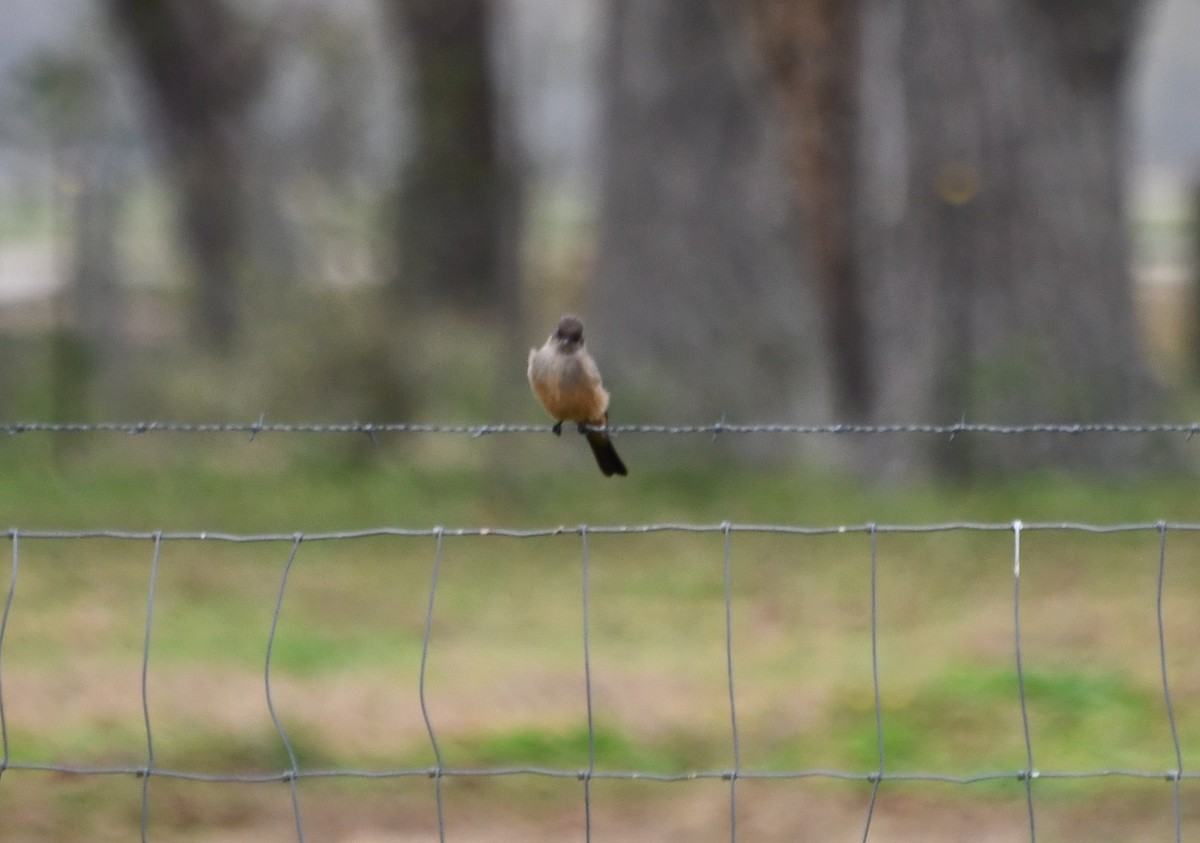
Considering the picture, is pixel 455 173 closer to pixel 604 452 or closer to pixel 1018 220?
pixel 1018 220

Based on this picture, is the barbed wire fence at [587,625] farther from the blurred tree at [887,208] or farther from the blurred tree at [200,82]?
the blurred tree at [200,82]

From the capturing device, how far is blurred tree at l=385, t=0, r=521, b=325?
50.1 feet

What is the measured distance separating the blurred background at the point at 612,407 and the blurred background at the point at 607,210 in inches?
1.5

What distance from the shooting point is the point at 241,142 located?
60.6 ft

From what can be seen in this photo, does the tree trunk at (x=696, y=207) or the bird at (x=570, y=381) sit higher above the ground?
Answer: the bird at (x=570, y=381)

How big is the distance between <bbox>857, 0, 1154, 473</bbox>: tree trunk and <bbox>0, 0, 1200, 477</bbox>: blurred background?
0.02 meters

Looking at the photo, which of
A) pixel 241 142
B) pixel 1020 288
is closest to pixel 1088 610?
pixel 1020 288

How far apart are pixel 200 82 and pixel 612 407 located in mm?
7637

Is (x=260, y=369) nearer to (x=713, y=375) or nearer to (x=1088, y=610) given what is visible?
(x=713, y=375)

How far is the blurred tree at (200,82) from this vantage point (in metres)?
17.1

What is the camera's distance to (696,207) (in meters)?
15.2

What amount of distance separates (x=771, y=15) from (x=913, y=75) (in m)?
2.27

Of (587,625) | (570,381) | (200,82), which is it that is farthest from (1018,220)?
(200,82)

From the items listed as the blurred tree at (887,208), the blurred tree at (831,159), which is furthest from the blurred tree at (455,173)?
the blurred tree at (831,159)
